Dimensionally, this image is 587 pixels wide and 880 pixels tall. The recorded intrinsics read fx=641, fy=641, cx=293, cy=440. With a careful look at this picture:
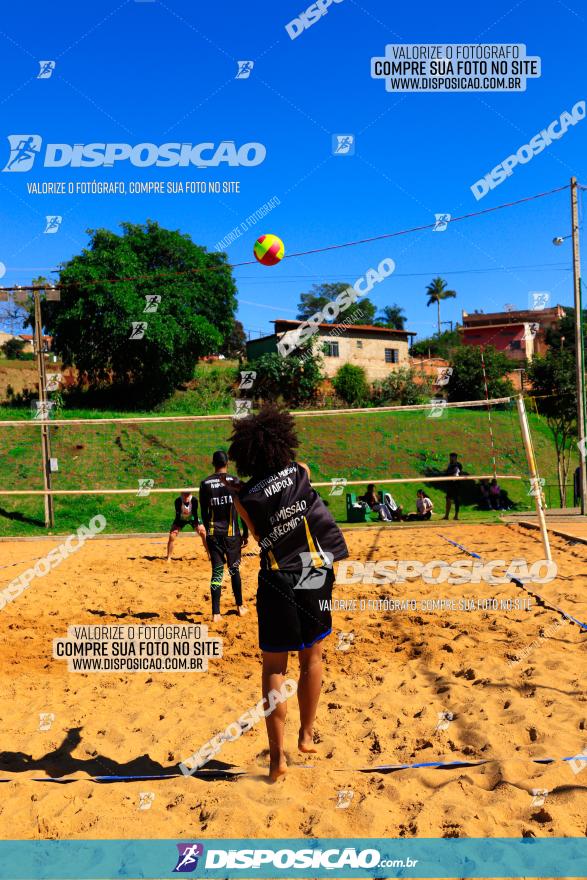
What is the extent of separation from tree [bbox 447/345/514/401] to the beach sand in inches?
1005

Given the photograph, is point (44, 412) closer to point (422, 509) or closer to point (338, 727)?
point (422, 509)

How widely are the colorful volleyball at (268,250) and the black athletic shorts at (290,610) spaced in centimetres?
854

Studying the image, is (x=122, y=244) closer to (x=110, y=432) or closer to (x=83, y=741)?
(x=110, y=432)

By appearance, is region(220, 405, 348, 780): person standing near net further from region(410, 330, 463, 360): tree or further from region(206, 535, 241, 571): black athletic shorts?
region(410, 330, 463, 360): tree

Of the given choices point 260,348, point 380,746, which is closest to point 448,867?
point 380,746

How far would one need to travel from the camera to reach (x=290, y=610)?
305cm

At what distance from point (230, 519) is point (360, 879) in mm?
4104

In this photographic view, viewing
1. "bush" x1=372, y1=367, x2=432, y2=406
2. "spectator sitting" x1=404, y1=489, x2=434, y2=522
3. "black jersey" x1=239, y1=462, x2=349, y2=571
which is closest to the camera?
"black jersey" x1=239, y1=462, x2=349, y2=571

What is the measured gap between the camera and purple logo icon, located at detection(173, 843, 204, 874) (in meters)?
2.42

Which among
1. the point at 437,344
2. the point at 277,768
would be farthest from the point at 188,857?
the point at 437,344

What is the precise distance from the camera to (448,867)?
2.37m

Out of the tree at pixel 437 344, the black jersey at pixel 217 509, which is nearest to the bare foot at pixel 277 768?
the black jersey at pixel 217 509

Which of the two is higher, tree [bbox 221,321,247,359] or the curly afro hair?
tree [bbox 221,321,247,359]

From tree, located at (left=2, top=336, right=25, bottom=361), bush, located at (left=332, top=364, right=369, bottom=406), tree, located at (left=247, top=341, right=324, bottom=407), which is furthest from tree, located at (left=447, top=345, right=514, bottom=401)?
tree, located at (left=2, top=336, right=25, bottom=361)
